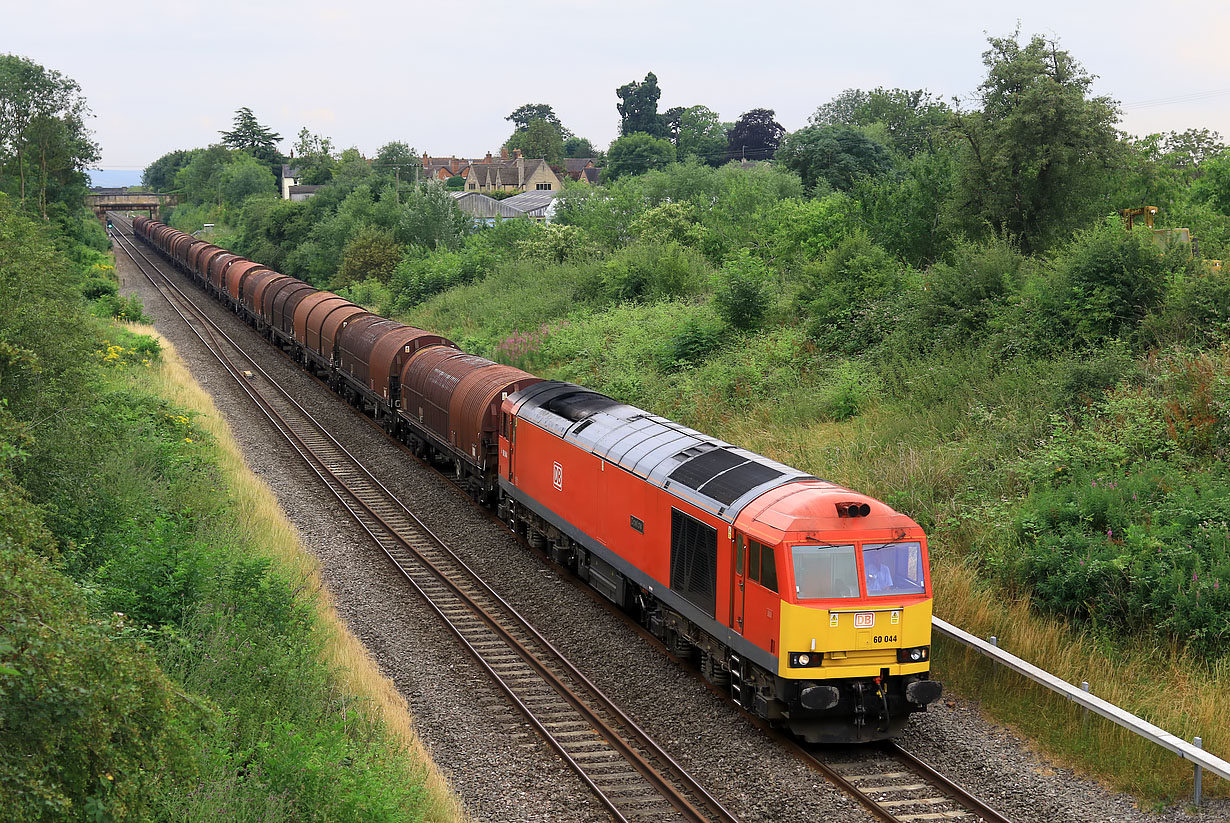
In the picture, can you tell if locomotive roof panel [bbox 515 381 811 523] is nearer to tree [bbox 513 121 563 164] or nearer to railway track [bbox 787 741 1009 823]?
railway track [bbox 787 741 1009 823]

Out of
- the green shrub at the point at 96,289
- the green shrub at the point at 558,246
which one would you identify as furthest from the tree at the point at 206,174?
the green shrub at the point at 558,246

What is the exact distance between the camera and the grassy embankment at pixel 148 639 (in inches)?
238

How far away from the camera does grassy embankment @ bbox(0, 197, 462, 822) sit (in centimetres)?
604

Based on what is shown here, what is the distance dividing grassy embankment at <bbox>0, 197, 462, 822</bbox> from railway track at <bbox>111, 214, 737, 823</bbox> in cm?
184

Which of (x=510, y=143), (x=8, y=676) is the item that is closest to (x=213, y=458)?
(x=8, y=676)

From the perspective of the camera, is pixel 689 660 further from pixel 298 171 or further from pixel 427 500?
pixel 298 171

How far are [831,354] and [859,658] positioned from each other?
55.0 feet

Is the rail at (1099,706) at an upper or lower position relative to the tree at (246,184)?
lower

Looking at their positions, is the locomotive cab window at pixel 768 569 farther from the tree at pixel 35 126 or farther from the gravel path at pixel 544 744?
the tree at pixel 35 126

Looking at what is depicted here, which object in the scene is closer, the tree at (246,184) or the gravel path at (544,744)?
the gravel path at (544,744)

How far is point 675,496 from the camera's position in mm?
15125

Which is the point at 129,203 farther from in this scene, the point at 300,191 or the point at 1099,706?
the point at 1099,706

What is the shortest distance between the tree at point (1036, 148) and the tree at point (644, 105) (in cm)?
14998

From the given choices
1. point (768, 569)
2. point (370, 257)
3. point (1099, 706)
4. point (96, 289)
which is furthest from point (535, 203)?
point (1099, 706)
